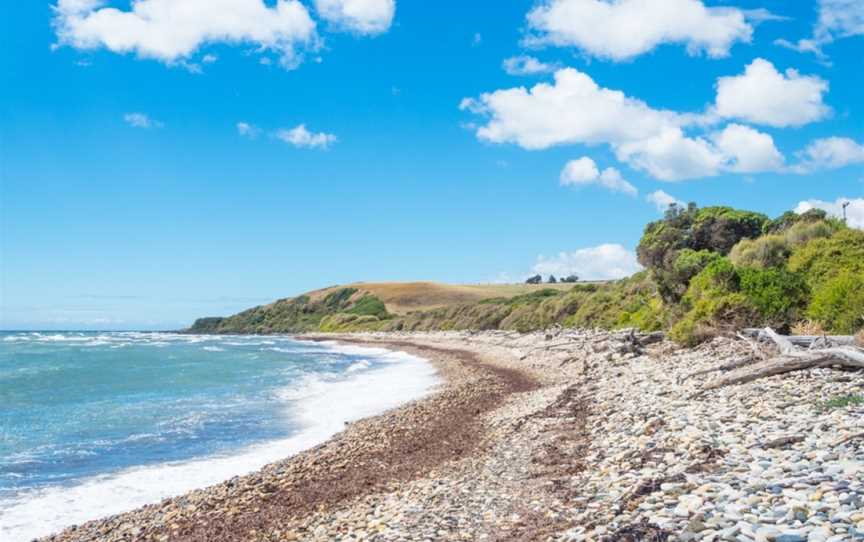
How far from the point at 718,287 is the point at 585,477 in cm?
1901

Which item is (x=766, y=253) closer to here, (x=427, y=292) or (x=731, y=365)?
(x=731, y=365)

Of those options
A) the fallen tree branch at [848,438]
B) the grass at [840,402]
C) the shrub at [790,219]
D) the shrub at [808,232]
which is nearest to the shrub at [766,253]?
the shrub at [808,232]

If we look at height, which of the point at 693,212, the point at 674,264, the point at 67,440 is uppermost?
the point at 693,212

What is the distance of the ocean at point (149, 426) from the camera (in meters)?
13.0

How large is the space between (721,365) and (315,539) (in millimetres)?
11165

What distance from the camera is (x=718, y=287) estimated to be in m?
25.8

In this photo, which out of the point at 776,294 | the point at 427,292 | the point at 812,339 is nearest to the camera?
the point at 812,339

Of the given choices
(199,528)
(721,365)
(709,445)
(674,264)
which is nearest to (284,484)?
(199,528)

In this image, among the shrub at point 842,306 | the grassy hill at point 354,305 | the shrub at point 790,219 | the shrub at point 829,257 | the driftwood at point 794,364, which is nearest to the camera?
the driftwood at point 794,364

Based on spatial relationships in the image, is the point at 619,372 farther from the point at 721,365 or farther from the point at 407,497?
the point at 407,497

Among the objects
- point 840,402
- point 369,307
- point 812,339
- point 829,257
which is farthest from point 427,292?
point 840,402

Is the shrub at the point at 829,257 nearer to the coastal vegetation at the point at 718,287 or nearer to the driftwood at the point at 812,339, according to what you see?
the coastal vegetation at the point at 718,287

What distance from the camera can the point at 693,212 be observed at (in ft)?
158

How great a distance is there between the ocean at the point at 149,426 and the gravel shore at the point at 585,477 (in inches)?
58.1
